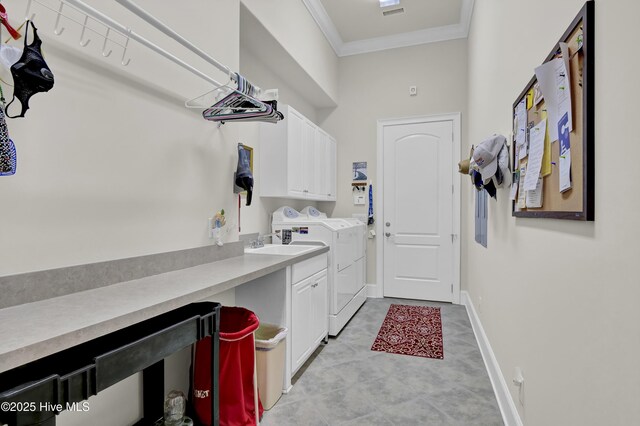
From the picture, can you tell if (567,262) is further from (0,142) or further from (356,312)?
(356,312)

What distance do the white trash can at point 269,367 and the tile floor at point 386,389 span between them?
76mm

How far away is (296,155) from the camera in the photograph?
3.54 metres

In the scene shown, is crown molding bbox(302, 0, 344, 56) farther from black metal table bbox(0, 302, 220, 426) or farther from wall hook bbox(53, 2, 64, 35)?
black metal table bbox(0, 302, 220, 426)


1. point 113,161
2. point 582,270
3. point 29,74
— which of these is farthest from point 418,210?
point 29,74

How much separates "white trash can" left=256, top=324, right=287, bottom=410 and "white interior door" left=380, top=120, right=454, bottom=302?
2844 mm

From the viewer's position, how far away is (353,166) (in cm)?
495

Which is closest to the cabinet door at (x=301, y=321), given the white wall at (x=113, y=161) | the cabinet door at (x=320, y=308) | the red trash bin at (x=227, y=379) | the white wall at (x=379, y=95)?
the cabinet door at (x=320, y=308)

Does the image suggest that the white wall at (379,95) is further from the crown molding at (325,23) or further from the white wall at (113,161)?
the white wall at (113,161)

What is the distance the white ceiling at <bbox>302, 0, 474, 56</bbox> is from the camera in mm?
3928

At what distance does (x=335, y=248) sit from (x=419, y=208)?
1.84 m

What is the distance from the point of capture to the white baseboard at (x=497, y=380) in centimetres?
187

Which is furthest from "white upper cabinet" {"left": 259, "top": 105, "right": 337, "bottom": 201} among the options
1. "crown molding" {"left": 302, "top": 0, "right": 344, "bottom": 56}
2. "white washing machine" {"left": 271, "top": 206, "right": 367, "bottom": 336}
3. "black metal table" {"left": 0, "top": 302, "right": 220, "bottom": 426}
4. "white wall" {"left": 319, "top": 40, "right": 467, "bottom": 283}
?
"black metal table" {"left": 0, "top": 302, "right": 220, "bottom": 426}

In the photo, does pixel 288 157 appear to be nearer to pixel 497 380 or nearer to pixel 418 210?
pixel 418 210

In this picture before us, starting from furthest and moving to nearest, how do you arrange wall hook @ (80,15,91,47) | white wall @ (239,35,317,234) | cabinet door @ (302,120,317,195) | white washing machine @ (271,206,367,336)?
cabinet door @ (302,120,317,195)
white washing machine @ (271,206,367,336)
white wall @ (239,35,317,234)
wall hook @ (80,15,91,47)
